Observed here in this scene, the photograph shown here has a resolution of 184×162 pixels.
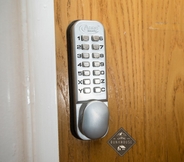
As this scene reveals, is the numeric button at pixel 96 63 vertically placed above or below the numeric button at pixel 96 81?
above

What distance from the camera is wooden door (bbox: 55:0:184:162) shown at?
0.37 meters

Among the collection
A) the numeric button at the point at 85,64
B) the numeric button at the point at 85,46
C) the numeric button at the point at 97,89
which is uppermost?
the numeric button at the point at 85,46

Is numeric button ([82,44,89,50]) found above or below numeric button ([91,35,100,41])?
below

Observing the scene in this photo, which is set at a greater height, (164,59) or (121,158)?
(164,59)

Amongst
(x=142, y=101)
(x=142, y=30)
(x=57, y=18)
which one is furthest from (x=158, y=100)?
(x=57, y=18)

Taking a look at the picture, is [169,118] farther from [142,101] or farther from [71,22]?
[71,22]

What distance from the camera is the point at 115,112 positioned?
39 cm

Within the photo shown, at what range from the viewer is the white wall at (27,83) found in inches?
9.5

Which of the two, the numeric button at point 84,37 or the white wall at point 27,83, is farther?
the numeric button at point 84,37

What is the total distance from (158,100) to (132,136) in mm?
85

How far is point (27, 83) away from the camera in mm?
257

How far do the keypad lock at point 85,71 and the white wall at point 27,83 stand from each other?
2.7 inches

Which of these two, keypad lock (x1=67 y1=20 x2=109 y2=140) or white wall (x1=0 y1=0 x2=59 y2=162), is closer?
white wall (x1=0 y1=0 x2=59 y2=162)

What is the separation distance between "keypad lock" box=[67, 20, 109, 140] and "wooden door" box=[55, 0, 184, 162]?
15 mm
